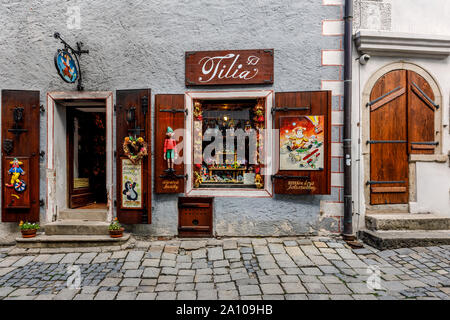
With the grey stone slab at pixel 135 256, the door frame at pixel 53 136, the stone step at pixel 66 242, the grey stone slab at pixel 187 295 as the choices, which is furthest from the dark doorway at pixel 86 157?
the grey stone slab at pixel 187 295

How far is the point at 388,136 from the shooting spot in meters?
4.46

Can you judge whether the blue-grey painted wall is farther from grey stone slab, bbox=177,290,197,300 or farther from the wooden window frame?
grey stone slab, bbox=177,290,197,300

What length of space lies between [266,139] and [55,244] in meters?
4.39

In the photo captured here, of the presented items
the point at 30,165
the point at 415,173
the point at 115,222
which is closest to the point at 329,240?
the point at 415,173

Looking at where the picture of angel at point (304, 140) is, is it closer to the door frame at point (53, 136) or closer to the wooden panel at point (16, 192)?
the door frame at point (53, 136)

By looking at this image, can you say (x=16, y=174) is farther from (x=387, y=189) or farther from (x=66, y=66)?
(x=387, y=189)

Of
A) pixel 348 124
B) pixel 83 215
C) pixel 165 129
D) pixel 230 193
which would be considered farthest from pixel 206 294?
pixel 348 124

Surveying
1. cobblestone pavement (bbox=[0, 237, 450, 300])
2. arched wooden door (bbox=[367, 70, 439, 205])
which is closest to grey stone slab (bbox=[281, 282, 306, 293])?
cobblestone pavement (bbox=[0, 237, 450, 300])

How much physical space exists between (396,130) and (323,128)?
1.50m

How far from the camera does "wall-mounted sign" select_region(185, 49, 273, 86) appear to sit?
442cm

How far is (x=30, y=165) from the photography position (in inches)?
177

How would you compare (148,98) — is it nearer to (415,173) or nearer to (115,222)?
(115,222)

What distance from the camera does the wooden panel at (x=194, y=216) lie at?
4.47 m

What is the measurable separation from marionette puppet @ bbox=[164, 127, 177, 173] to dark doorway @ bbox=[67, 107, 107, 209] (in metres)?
2.08
